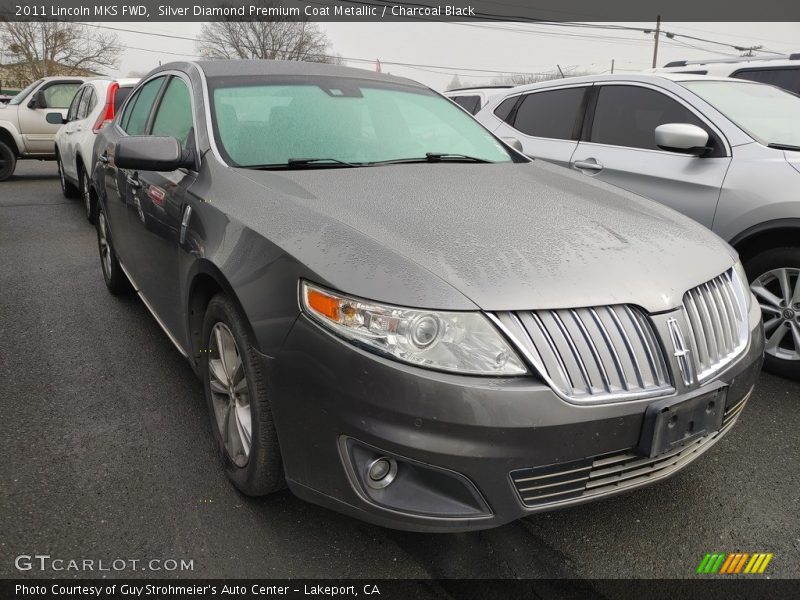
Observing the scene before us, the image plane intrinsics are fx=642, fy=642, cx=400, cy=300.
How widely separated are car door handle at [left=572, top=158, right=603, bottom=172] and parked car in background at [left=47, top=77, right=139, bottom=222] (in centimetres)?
450

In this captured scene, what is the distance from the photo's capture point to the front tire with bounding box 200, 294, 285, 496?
2.05 meters

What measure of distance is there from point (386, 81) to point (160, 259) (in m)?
1.58

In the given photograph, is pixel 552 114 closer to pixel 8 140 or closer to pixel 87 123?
pixel 87 123

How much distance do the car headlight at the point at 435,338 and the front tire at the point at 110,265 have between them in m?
3.18

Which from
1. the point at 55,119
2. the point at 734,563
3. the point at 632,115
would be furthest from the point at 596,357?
the point at 55,119

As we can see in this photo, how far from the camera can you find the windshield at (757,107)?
3.88 meters

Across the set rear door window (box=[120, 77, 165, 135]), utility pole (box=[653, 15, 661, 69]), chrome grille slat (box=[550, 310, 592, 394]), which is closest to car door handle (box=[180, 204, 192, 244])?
rear door window (box=[120, 77, 165, 135])

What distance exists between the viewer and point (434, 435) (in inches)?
66.1

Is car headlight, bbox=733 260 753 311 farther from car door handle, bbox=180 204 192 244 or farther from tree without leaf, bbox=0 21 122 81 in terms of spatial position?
tree without leaf, bbox=0 21 122 81

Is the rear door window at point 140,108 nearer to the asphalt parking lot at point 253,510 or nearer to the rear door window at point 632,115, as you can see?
the asphalt parking lot at point 253,510

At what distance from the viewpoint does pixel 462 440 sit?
1.68m

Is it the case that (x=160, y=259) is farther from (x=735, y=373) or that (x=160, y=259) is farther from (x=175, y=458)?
(x=735, y=373)

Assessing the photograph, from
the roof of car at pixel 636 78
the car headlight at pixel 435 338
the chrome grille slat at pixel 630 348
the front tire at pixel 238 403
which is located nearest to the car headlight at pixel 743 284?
the chrome grille slat at pixel 630 348

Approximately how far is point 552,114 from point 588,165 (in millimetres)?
769
